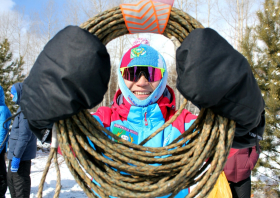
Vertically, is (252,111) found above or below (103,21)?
below

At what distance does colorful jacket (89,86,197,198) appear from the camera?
58.3 inches

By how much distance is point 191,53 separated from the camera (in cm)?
90

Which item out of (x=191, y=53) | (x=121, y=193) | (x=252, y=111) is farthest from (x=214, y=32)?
(x=121, y=193)

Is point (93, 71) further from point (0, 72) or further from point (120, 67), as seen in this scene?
point (0, 72)

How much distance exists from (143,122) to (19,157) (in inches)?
115

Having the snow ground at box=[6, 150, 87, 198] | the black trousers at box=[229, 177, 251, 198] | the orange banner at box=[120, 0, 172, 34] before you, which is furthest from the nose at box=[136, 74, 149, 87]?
the snow ground at box=[6, 150, 87, 198]

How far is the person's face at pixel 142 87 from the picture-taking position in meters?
1.50

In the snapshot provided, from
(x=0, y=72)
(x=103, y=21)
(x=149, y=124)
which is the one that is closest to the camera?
(x=103, y=21)

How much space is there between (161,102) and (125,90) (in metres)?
0.31

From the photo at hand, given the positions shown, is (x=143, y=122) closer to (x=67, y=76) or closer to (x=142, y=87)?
(x=142, y=87)

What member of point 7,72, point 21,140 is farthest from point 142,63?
point 7,72

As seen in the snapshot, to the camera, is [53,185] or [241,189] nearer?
[241,189]

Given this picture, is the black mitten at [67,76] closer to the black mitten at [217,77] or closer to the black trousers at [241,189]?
the black mitten at [217,77]

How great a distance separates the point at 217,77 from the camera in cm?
90
